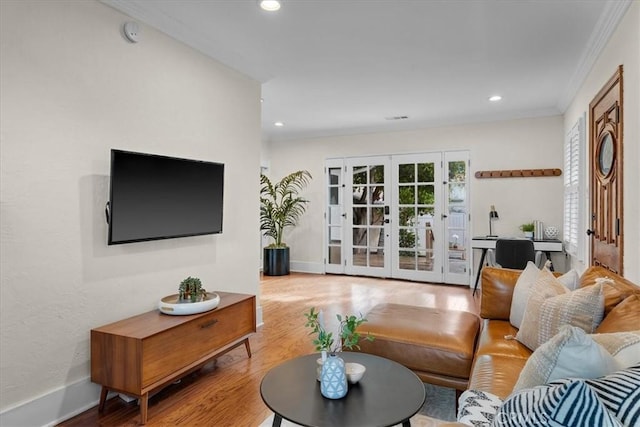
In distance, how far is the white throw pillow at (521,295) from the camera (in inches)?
92.8

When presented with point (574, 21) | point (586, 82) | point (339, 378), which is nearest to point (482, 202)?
point (586, 82)

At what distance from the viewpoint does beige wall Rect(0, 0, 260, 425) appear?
1987 millimetres

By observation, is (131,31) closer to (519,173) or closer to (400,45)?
(400,45)

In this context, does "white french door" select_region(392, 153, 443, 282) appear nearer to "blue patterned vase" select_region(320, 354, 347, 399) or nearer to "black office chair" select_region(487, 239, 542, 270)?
"black office chair" select_region(487, 239, 542, 270)

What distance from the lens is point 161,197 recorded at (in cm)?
269

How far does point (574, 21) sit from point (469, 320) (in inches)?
90.1

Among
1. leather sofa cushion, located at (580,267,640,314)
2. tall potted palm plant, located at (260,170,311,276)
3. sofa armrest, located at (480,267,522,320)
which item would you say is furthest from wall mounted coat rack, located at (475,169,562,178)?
leather sofa cushion, located at (580,267,640,314)

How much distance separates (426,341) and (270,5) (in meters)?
2.34

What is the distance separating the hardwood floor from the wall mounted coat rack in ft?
5.54

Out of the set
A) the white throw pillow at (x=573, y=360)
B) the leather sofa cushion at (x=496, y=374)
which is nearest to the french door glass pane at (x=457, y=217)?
the leather sofa cushion at (x=496, y=374)

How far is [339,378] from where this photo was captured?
154cm

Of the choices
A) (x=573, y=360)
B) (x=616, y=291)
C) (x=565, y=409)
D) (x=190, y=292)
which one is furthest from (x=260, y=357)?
(x=565, y=409)

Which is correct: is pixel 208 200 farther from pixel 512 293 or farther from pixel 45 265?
pixel 512 293

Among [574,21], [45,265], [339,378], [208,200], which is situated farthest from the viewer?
[208,200]
